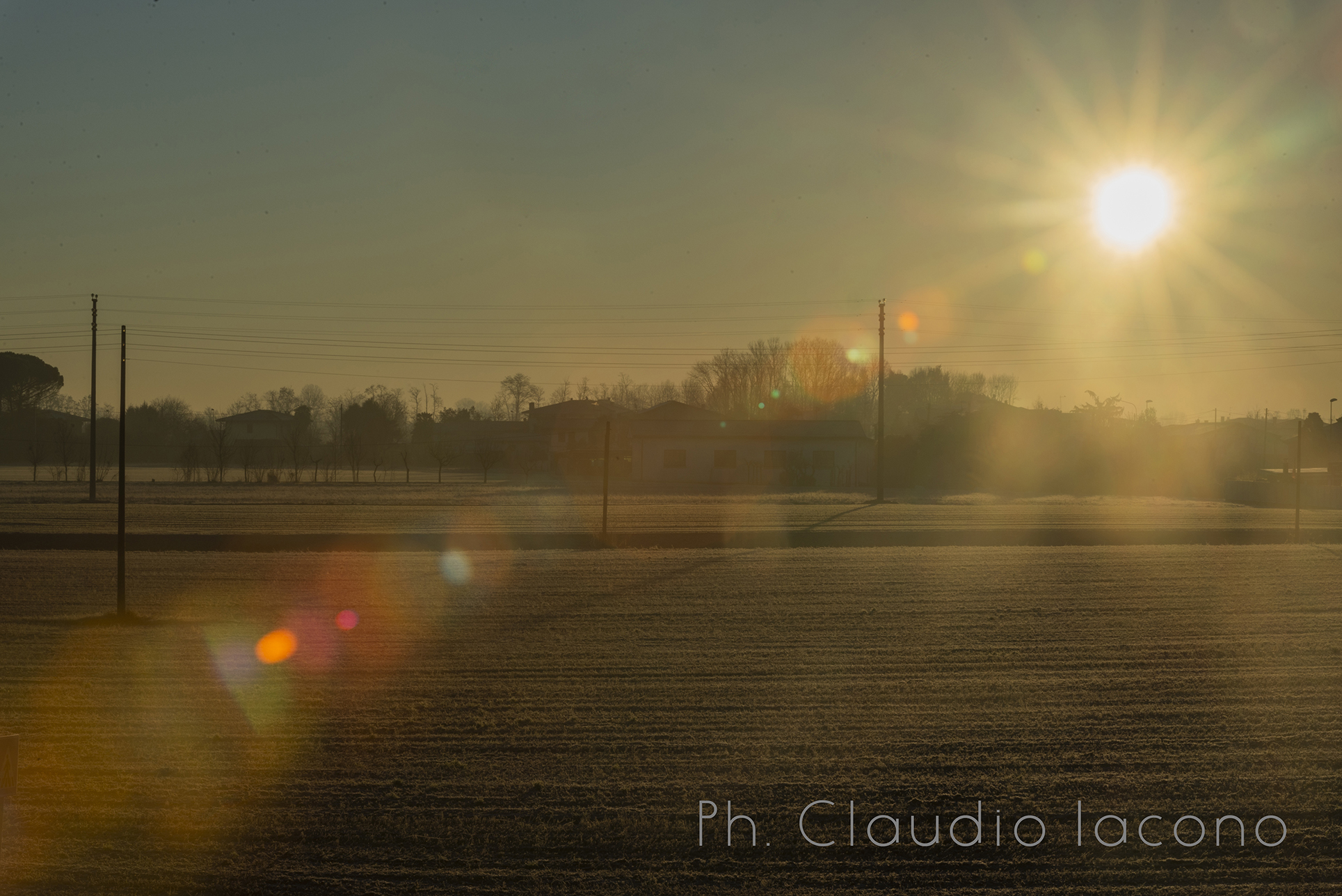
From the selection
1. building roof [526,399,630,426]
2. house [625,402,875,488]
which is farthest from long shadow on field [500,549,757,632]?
building roof [526,399,630,426]

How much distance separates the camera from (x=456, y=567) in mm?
17250

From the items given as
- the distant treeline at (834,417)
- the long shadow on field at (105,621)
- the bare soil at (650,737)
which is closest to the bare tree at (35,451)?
the distant treeline at (834,417)

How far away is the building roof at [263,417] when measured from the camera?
94750 mm

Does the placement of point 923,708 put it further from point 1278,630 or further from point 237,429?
point 237,429

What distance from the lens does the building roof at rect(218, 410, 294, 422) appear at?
94750 millimetres

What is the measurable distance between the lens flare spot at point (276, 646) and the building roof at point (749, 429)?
47.6 m

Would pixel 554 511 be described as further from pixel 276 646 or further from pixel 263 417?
pixel 263 417

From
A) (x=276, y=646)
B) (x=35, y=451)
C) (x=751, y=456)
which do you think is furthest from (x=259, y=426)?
(x=276, y=646)

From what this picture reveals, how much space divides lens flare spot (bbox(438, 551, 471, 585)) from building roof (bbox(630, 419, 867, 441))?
39.5m

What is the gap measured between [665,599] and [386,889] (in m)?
8.89


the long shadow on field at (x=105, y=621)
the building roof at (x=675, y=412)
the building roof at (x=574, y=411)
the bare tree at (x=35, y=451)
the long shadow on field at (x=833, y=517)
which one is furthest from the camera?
the building roof at (x=574, y=411)

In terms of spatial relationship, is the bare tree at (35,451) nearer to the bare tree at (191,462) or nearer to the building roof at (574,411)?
the bare tree at (191,462)

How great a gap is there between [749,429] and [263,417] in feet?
184

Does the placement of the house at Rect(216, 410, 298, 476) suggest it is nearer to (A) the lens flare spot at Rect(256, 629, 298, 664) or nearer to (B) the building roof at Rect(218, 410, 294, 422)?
(B) the building roof at Rect(218, 410, 294, 422)
